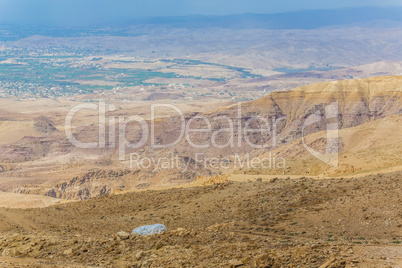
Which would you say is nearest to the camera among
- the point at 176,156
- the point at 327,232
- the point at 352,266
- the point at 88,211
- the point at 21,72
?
the point at 352,266

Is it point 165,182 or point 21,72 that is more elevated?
point 21,72

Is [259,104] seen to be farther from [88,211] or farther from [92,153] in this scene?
[88,211]

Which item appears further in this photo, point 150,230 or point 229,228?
point 150,230

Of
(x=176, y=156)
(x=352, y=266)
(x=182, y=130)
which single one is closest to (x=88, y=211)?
(x=352, y=266)

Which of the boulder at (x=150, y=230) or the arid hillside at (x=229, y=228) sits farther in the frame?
the boulder at (x=150, y=230)

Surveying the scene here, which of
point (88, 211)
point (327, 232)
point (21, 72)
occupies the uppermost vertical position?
point (21, 72)

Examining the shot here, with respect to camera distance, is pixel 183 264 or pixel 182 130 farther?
pixel 182 130

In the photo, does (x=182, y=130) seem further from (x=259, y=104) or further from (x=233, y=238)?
(x=233, y=238)

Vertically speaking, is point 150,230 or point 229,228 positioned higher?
point 229,228

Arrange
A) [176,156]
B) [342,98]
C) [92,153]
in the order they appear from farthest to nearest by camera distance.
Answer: [342,98] < [92,153] < [176,156]

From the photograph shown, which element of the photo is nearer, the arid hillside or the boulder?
the arid hillside
